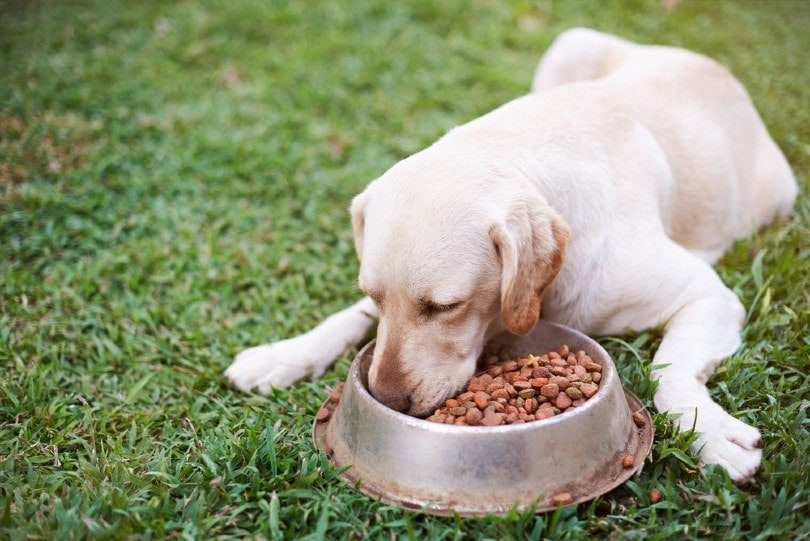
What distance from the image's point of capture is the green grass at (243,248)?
2553 mm

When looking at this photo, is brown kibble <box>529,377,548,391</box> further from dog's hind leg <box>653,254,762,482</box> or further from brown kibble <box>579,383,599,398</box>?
dog's hind leg <box>653,254,762,482</box>

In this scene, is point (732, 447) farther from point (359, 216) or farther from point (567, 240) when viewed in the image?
point (359, 216)

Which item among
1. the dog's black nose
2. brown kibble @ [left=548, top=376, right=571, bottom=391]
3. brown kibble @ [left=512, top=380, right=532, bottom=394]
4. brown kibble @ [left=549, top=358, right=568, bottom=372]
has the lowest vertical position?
the dog's black nose

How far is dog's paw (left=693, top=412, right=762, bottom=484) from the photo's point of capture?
2611 millimetres

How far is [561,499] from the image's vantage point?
242 cm

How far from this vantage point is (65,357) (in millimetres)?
3641

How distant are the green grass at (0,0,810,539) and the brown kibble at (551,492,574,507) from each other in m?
0.07

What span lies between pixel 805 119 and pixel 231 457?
545cm

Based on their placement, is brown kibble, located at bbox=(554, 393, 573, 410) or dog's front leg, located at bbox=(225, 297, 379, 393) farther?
dog's front leg, located at bbox=(225, 297, 379, 393)

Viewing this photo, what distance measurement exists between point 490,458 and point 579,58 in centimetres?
377

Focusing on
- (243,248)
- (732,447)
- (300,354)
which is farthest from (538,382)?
(243,248)

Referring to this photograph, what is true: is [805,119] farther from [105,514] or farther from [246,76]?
[105,514]

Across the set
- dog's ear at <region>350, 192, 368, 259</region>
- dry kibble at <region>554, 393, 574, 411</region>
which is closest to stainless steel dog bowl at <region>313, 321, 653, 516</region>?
dry kibble at <region>554, 393, 574, 411</region>

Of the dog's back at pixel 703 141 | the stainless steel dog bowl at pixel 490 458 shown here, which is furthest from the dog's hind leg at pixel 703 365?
the dog's back at pixel 703 141
